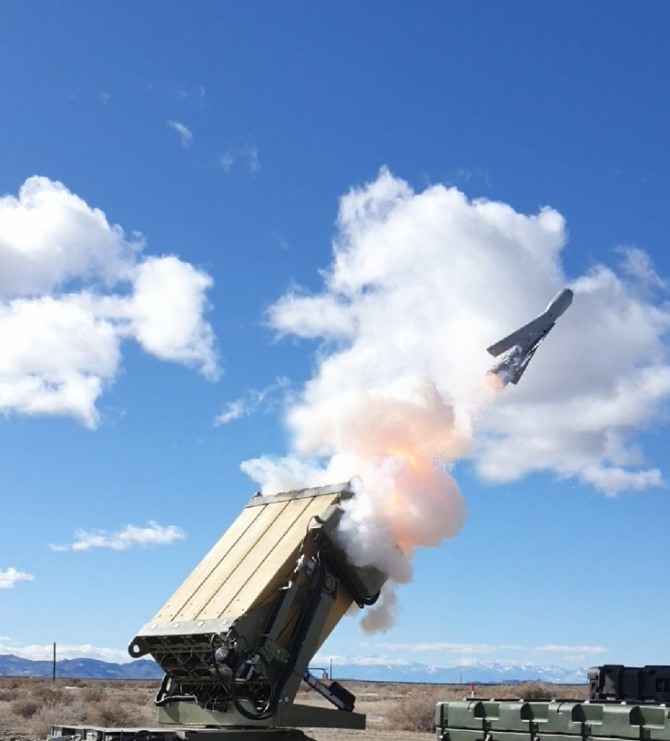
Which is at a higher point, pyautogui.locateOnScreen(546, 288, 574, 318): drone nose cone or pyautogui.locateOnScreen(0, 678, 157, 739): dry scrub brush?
pyautogui.locateOnScreen(546, 288, 574, 318): drone nose cone

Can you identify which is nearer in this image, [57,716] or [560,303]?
[560,303]

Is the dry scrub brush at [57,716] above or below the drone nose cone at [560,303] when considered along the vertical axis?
below

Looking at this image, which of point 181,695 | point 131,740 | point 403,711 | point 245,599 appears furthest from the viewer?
point 403,711

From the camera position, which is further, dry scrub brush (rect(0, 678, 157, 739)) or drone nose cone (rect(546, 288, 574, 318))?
dry scrub brush (rect(0, 678, 157, 739))

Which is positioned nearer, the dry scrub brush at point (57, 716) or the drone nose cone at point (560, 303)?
the drone nose cone at point (560, 303)

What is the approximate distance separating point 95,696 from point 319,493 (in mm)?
33240

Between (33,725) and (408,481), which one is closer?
(408,481)

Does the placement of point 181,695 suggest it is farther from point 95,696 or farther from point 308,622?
point 95,696

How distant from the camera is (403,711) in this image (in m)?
36.4

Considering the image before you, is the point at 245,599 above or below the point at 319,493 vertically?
below

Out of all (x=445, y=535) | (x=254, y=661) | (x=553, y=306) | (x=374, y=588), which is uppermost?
(x=553, y=306)

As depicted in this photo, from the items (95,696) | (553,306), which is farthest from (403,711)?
(553,306)

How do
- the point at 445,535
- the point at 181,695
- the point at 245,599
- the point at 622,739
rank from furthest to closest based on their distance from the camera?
the point at 445,535 → the point at 181,695 → the point at 245,599 → the point at 622,739

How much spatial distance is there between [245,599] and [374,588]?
2036 millimetres
